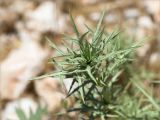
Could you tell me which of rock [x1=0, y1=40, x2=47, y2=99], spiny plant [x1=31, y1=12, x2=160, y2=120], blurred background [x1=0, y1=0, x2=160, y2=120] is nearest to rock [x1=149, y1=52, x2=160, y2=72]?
blurred background [x1=0, y1=0, x2=160, y2=120]

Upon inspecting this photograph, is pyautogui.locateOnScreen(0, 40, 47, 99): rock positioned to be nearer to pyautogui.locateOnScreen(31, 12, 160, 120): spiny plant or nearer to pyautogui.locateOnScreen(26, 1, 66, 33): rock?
pyautogui.locateOnScreen(26, 1, 66, 33): rock

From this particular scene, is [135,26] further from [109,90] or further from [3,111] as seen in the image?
[109,90]

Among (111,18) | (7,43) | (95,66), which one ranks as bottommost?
(95,66)

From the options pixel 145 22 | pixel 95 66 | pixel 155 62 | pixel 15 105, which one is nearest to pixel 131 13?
pixel 145 22

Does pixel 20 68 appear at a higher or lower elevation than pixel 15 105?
higher

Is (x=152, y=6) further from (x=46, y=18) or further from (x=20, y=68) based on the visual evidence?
(x=20, y=68)

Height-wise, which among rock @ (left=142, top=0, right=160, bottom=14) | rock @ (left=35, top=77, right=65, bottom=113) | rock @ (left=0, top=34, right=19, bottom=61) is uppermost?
rock @ (left=142, top=0, right=160, bottom=14)
